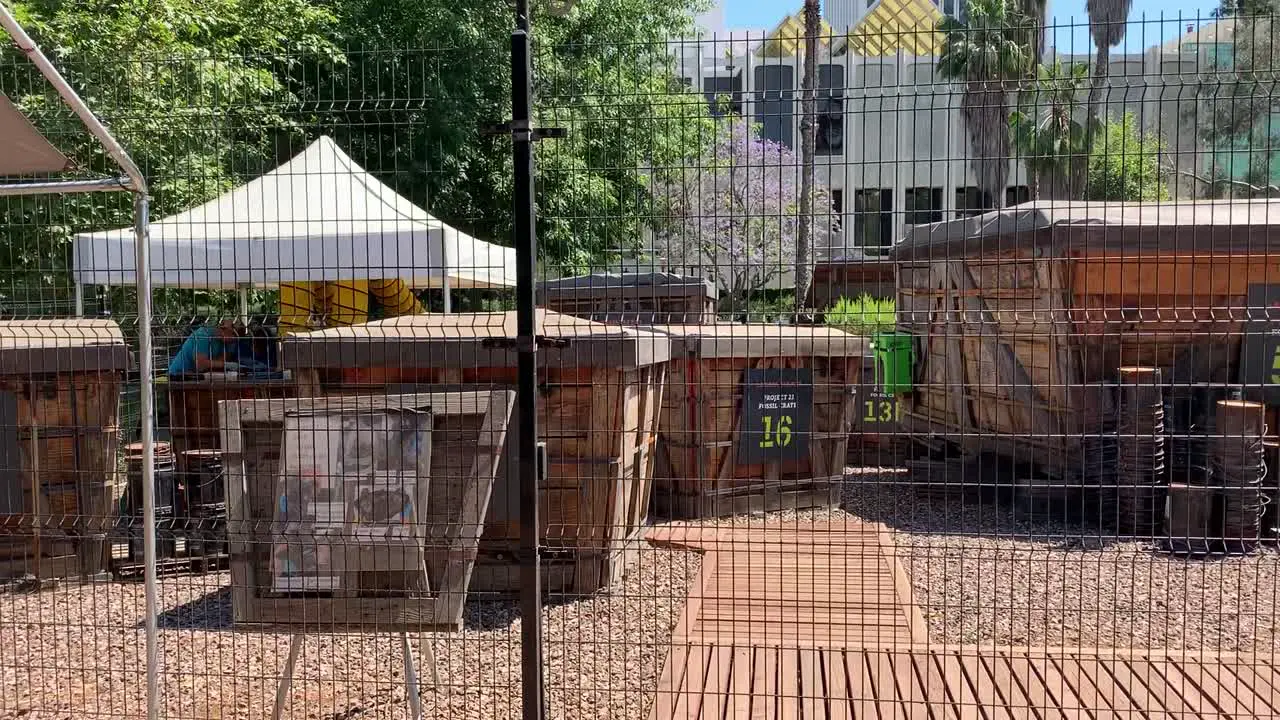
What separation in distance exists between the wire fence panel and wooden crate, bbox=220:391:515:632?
0.05 feet

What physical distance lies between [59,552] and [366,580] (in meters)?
3.97

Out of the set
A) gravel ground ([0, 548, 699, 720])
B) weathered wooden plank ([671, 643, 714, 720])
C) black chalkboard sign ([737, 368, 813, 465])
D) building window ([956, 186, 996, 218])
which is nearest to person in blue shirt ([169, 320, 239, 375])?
gravel ground ([0, 548, 699, 720])

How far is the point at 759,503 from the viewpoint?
9766 mm

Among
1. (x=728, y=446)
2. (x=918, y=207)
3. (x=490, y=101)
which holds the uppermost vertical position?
(x=490, y=101)

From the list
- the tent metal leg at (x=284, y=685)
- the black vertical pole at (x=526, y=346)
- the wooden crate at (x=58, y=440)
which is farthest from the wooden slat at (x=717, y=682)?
the wooden crate at (x=58, y=440)

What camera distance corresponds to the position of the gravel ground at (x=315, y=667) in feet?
15.4

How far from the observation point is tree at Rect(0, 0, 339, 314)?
444 centimetres

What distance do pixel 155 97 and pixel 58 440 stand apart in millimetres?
3240

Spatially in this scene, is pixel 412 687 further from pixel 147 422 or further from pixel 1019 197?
pixel 1019 197

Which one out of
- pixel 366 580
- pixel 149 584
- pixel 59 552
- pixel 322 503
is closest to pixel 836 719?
pixel 366 580

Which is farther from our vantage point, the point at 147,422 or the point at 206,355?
the point at 206,355

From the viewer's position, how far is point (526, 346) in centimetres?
381

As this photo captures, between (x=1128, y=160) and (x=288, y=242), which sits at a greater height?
(x=1128, y=160)

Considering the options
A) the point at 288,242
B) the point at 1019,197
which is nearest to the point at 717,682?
the point at 288,242
